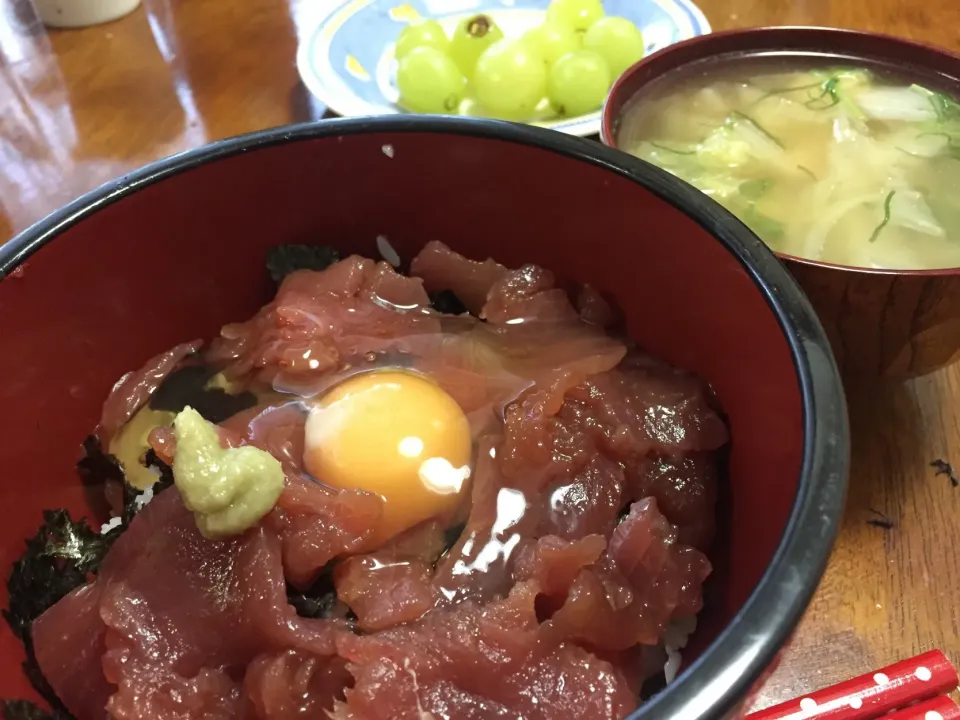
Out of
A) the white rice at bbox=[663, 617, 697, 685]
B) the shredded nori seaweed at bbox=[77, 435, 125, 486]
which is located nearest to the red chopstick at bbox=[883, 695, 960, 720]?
the white rice at bbox=[663, 617, 697, 685]

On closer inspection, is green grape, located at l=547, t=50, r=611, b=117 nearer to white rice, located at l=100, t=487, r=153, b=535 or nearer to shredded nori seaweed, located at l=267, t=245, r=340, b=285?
shredded nori seaweed, located at l=267, t=245, r=340, b=285

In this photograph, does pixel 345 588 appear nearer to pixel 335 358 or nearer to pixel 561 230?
pixel 335 358

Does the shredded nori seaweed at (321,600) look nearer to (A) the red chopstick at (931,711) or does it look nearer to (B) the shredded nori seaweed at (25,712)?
(B) the shredded nori seaweed at (25,712)

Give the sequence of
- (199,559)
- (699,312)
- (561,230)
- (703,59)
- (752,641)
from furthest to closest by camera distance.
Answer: (703,59)
(561,230)
(699,312)
(199,559)
(752,641)

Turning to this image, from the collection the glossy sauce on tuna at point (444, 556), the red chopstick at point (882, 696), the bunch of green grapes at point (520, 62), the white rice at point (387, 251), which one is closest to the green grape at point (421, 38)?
the bunch of green grapes at point (520, 62)

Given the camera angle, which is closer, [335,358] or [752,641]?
[752,641]

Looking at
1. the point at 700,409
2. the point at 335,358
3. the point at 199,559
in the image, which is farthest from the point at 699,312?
the point at 199,559
